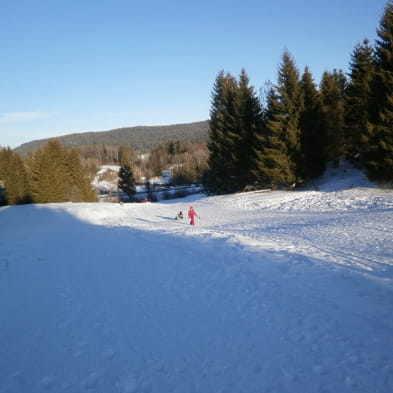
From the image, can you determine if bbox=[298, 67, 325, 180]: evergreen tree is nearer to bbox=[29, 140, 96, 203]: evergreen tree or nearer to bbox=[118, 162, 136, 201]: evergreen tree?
bbox=[29, 140, 96, 203]: evergreen tree

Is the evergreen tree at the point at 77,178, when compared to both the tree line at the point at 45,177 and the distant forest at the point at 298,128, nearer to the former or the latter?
the tree line at the point at 45,177

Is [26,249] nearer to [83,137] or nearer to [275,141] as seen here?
[275,141]

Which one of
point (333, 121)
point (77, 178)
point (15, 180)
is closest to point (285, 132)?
point (333, 121)

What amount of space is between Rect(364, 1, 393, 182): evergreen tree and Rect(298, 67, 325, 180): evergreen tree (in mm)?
5932

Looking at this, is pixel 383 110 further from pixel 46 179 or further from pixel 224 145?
pixel 46 179

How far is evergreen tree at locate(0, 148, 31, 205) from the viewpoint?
39156 millimetres

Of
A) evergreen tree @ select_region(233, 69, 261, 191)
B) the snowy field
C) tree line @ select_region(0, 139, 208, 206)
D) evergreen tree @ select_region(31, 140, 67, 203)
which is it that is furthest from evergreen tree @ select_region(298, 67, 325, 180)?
evergreen tree @ select_region(31, 140, 67, 203)

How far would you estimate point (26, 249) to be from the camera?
10750 millimetres

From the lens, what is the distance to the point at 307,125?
2323cm

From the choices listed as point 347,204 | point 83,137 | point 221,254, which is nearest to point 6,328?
point 221,254

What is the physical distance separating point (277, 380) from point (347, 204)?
15.0 m

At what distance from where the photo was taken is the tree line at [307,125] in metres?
17.0

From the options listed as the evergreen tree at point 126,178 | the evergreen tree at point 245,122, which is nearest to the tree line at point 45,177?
the evergreen tree at point 126,178

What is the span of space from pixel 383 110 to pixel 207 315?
18.7 meters
